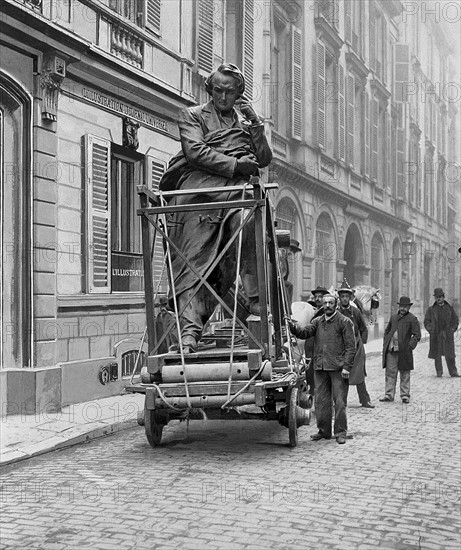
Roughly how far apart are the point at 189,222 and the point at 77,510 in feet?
10.6

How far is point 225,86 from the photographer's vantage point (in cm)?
801

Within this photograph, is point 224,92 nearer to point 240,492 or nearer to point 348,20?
point 240,492

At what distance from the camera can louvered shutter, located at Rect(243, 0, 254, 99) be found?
1800cm

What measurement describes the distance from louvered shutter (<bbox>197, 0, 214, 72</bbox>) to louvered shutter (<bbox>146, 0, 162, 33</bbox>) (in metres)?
1.86

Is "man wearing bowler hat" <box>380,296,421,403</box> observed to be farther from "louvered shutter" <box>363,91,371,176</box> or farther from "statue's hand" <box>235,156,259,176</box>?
"louvered shutter" <box>363,91,371,176</box>

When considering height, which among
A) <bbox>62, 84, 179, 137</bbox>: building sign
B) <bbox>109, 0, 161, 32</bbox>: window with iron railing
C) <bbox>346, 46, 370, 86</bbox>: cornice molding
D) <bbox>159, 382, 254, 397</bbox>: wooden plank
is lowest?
<bbox>159, 382, 254, 397</bbox>: wooden plank

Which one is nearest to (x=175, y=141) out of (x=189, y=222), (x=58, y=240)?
(x=58, y=240)

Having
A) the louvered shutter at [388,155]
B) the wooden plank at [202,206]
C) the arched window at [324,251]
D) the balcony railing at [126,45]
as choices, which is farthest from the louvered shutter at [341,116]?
the wooden plank at [202,206]

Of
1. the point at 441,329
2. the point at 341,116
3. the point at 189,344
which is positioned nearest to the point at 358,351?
the point at 189,344

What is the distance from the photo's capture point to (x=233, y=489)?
6.12 m

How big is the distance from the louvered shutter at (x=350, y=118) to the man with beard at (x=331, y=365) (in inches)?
716

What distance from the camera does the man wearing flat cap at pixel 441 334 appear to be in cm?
1602

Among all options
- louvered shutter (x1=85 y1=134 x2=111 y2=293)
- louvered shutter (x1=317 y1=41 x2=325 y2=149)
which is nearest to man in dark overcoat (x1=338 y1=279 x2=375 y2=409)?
louvered shutter (x1=85 y1=134 x2=111 y2=293)

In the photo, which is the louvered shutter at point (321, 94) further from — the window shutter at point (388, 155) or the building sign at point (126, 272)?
the building sign at point (126, 272)
